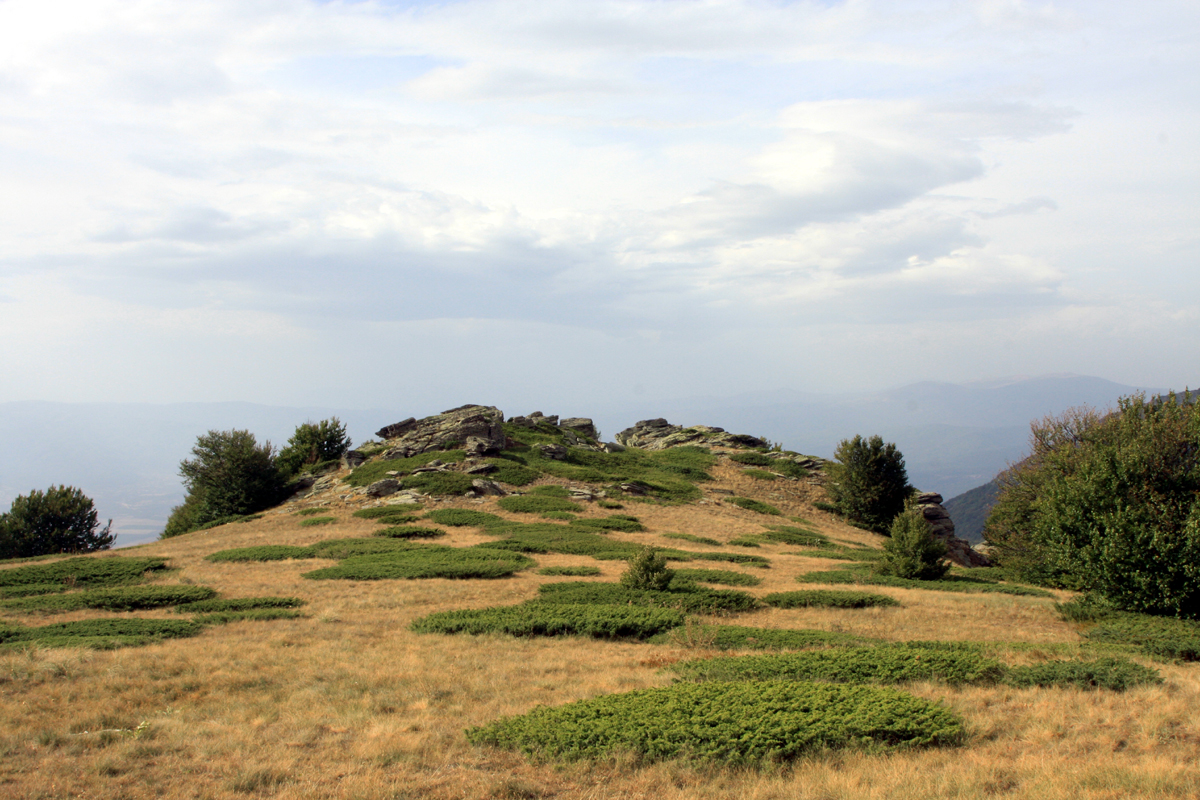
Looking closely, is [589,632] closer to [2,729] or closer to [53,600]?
[2,729]

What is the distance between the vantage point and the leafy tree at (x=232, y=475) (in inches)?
1339

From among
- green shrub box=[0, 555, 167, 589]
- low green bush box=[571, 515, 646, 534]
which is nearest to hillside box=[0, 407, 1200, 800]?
green shrub box=[0, 555, 167, 589]

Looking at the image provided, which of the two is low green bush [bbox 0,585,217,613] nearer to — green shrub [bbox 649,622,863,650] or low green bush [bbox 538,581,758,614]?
low green bush [bbox 538,581,758,614]

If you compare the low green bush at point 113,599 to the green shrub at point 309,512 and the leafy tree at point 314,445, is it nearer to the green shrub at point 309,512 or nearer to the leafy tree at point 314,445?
the green shrub at point 309,512

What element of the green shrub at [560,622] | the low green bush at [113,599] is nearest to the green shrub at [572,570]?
the green shrub at [560,622]

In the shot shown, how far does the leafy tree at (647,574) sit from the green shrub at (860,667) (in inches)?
247

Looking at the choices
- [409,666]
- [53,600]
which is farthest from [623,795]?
[53,600]

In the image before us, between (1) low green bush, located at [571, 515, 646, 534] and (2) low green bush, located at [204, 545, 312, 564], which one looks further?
(1) low green bush, located at [571, 515, 646, 534]

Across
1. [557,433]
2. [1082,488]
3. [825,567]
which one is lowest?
[825,567]

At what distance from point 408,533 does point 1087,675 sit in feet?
69.9

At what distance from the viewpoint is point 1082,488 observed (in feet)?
50.2

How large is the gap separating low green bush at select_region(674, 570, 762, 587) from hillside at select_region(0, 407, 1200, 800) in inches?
3.7

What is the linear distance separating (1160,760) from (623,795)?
515 centimetres

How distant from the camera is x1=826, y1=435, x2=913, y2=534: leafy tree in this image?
3694cm
